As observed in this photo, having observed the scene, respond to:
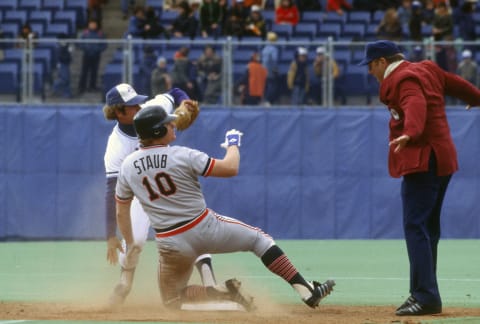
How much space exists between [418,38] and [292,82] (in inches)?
149

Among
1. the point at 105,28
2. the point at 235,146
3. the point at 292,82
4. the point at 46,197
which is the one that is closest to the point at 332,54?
the point at 292,82

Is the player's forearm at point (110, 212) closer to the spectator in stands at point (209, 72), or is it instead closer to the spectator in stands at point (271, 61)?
the spectator in stands at point (209, 72)

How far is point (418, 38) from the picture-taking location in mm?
21922

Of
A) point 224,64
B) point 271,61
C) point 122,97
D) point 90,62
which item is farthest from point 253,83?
point 122,97

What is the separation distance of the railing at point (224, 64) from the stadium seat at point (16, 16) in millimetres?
4140

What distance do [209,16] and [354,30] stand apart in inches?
112

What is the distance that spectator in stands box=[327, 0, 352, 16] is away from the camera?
79.5 feet

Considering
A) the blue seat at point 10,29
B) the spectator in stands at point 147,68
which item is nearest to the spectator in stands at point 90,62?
the spectator in stands at point 147,68

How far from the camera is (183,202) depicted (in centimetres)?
898

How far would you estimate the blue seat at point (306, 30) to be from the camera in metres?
22.6

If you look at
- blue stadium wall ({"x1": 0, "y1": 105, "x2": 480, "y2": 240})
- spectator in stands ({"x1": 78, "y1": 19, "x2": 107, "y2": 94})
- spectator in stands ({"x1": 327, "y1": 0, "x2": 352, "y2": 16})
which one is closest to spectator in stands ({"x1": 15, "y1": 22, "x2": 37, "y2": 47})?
spectator in stands ({"x1": 78, "y1": 19, "x2": 107, "y2": 94})

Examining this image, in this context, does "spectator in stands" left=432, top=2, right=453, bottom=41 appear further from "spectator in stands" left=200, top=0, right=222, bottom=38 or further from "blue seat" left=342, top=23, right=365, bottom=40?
"spectator in stands" left=200, top=0, right=222, bottom=38

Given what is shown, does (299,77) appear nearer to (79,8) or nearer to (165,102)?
(79,8)

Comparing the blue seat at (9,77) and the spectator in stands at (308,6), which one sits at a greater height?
the spectator in stands at (308,6)
